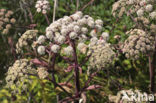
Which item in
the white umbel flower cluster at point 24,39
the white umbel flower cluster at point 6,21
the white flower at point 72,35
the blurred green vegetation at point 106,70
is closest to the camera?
the white flower at point 72,35

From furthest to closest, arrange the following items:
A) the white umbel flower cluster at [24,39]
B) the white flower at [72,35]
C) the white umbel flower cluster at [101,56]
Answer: the white umbel flower cluster at [24,39]
the white flower at [72,35]
the white umbel flower cluster at [101,56]

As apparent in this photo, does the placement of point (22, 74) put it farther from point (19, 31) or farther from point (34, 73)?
point (19, 31)

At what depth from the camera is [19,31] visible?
5.80 m

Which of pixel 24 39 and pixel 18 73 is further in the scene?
pixel 24 39

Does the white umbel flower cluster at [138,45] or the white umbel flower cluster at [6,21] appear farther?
the white umbel flower cluster at [6,21]

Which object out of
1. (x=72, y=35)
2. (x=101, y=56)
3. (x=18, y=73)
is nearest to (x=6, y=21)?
(x=18, y=73)

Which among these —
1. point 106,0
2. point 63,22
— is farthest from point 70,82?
point 106,0

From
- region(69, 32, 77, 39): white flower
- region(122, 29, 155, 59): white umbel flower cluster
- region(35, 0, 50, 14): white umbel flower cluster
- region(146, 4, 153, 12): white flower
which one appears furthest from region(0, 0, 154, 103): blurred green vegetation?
region(146, 4, 153, 12): white flower

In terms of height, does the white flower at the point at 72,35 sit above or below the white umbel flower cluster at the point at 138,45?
above

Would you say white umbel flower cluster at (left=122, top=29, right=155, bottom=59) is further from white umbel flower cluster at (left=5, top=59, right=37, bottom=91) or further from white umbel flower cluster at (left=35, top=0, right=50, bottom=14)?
white umbel flower cluster at (left=35, top=0, right=50, bottom=14)

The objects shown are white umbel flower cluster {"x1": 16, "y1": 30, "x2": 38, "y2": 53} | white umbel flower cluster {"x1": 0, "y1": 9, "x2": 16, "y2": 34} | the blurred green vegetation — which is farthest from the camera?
white umbel flower cluster {"x1": 0, "y1": 9, "x2": 16, "y2": 34}

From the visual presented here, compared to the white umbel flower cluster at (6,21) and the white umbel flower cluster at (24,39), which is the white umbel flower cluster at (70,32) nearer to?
the white umbel flower cluster at (24,39)

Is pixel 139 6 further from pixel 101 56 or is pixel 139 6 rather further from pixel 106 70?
pixel 106 70

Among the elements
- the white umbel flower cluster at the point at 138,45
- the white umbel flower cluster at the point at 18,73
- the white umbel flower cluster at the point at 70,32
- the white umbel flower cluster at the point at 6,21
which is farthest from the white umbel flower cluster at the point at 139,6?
the white umbel flower cluster at the point at 6,21
